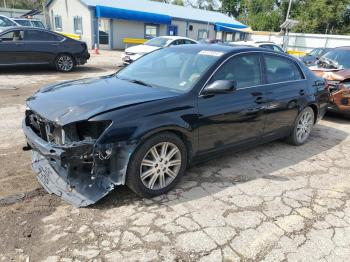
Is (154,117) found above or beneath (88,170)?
above

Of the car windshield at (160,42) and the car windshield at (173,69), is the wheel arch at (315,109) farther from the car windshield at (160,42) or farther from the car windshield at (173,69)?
the car windshield at (160,42)

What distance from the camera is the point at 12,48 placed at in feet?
36.5

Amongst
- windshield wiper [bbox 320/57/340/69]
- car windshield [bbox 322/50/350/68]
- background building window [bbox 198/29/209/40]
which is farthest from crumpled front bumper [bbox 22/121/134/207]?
background building window [bbox 198/29/209/40]

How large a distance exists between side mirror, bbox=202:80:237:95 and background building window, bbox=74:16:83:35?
2509cm

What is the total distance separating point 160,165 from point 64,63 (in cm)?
1009

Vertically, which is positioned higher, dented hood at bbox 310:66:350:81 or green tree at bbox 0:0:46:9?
green tree at bbox 0:0:46:9

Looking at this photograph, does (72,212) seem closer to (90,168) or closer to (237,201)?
(90,168)

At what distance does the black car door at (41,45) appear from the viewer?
11.5 m

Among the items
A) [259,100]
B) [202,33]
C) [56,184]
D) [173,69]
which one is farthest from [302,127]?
[202,33]

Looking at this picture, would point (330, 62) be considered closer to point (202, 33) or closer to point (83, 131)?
point (83, 131)

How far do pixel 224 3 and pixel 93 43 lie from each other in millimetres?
42857

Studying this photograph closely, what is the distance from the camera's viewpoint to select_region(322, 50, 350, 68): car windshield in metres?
8.51

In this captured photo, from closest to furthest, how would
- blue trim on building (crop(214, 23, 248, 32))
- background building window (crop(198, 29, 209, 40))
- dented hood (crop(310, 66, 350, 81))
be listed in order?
dented hood (crop(310, 66, 350, 81))
background building window (crop(198, 29, 209, 40))
blue trim on building (crop(214, 23, 248, 32))

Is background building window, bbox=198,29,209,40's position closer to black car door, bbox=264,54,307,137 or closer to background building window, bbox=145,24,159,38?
background building window, bbox=145,24,159,38
